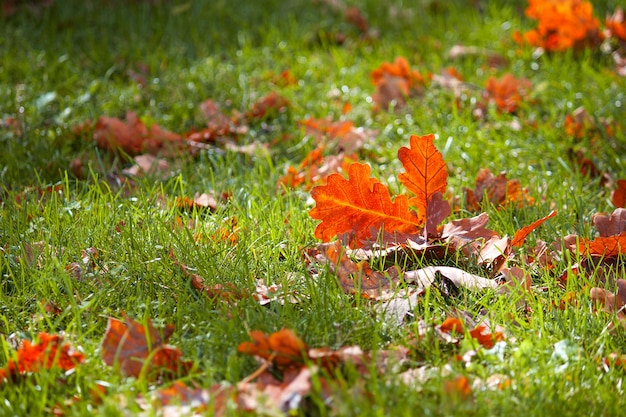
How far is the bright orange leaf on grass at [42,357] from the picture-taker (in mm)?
1675

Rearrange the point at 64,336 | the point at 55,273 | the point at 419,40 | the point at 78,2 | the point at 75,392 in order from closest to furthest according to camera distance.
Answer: the point at 75,392
the point at 64,336
the point at 55,273
the point at 419,40
the point at 78,2

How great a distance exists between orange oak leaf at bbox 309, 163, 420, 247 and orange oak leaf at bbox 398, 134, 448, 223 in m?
0.06

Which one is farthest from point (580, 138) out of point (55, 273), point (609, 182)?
point (55, 273)

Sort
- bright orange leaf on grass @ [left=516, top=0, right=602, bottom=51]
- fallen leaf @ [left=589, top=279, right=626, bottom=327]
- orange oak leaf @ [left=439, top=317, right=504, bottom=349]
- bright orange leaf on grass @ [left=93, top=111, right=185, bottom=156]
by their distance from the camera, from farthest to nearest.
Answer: bright orange leaf on grass @ [left=516, top=0, right=602, bottom=51], bright orange leaf on grass @ [left=93, top=111, right=185, bottom=156], fallen leaf @ [left=589, top=279, right=626, bottom=327], orange oak leaf @ [left=439, top=317, right=504, bottom=349]

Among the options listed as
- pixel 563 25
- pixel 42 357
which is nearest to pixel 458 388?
pixel 42 357

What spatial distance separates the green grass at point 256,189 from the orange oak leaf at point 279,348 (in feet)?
0.17

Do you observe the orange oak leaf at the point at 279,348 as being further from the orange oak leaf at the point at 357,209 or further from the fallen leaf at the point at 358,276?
the orange oak leaf at the point at 357,209

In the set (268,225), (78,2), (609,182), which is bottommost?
(609,182)

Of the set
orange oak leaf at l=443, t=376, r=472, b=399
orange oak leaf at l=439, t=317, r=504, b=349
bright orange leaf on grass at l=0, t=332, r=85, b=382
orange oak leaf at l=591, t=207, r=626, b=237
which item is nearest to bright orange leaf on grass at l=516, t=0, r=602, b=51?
orange oak leaf at l=591, t=207, r=626, b=237

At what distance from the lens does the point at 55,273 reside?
209cm

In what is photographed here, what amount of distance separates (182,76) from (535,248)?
2.30 meters

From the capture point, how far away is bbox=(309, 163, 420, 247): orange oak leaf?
2.14m

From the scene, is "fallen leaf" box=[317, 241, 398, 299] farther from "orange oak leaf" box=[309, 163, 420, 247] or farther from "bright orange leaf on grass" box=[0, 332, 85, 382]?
"bright orange leaf on grass" box=[0, 332, 85, 382]

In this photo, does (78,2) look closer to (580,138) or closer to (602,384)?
(580,138)
